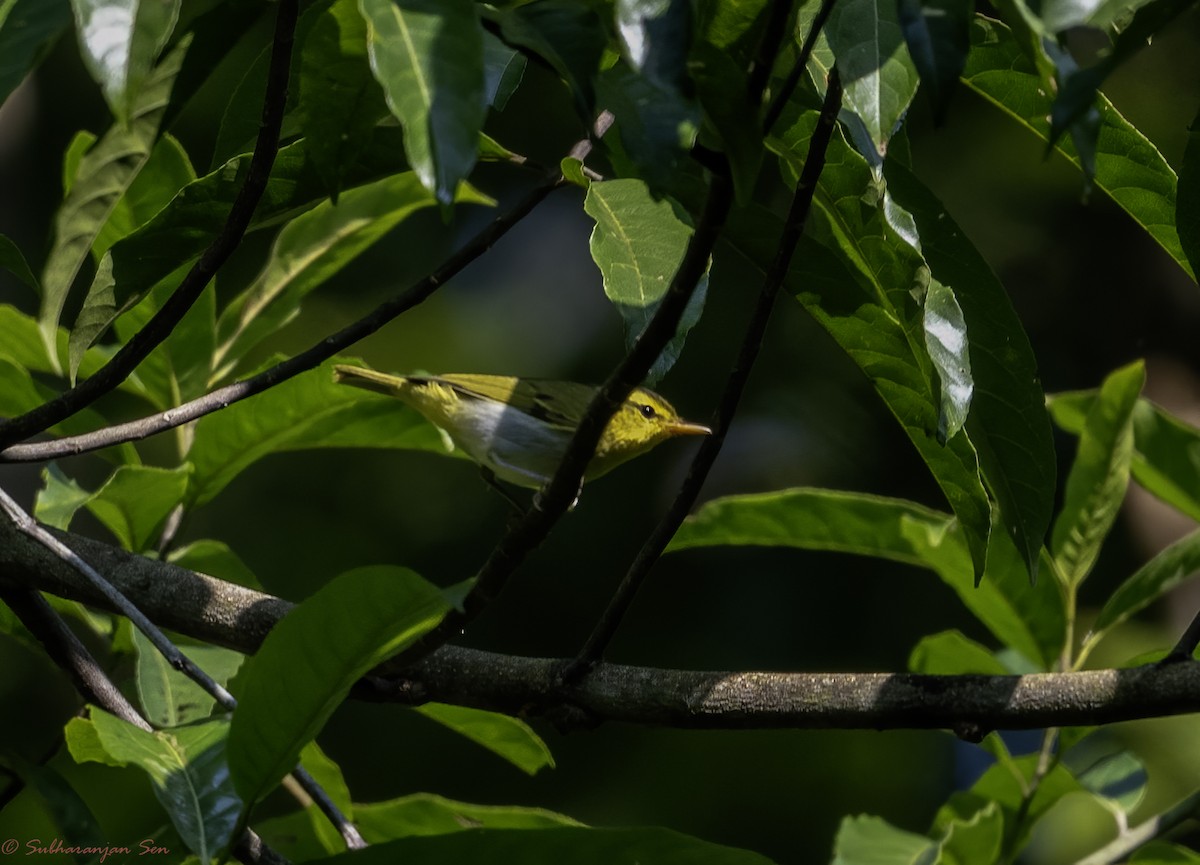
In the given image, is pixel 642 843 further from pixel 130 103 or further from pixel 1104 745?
pixel 1104 745

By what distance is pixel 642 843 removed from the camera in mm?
1464

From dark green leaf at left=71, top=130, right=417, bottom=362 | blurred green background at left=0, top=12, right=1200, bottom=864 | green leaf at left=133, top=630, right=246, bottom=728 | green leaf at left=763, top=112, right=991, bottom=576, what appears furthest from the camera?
blurred green background at left=0, top=12, right=1200, bottom=864

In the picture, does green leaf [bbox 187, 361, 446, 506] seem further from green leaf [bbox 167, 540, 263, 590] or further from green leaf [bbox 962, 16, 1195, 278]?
green leaf [bbox 962, 16, 1195, 278]

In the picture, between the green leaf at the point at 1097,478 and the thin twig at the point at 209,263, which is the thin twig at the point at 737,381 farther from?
the green leaf at the point at 1097,478

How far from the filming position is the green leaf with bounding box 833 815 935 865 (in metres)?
2.40

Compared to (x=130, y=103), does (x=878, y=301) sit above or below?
below

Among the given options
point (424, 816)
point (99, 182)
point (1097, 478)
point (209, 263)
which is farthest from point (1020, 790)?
point (99, 182)

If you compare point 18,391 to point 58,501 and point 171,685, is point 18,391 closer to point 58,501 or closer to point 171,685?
point 58,501

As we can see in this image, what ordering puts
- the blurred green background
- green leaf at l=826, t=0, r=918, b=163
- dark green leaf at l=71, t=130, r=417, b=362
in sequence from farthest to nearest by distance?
the blurred green background, dark green leaf at l=71, t=130, r=417, b=362, green leaf at l=826, t=0, r=918, b=163

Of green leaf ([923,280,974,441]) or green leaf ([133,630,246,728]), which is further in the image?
green leaf ([133,630,246,728])

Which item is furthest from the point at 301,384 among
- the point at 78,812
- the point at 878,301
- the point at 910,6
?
the point at 910,6

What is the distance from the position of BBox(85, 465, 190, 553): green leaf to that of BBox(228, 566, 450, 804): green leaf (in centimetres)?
101

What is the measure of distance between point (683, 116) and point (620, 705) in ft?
3.21

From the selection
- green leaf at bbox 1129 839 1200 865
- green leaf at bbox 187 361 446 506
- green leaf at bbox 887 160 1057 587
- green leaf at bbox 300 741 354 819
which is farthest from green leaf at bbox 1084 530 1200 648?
green leaf at bbox 187 361 446 506
